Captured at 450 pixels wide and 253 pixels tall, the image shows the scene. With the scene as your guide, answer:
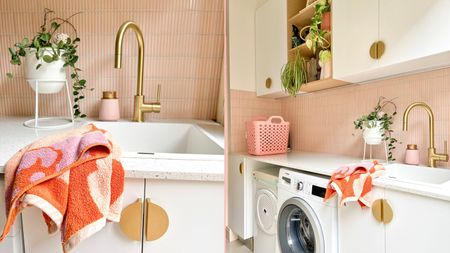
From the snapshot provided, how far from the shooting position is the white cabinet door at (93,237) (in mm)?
488

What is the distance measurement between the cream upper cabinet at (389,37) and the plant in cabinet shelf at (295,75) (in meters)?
0.21

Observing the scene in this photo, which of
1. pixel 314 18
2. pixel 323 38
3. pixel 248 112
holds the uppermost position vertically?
pixel 314 18

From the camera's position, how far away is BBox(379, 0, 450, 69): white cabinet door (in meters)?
0.80

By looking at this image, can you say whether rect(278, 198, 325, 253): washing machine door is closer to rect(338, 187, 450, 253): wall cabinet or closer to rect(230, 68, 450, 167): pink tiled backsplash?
rect(338, 187, 450, 253): wall cabinet

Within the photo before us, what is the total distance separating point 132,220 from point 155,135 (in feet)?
1.82

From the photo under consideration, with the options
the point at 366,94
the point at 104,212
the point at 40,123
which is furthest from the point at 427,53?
the point at 40,123

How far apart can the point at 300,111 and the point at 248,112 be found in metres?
0.41

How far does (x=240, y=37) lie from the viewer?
3.67 feet

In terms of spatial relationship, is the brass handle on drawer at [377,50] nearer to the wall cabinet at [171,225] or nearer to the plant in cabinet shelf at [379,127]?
the plant in cabinet shelf at [379,127]

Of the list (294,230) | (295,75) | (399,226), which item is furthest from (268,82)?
(399,226)

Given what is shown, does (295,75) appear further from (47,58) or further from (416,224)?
(47,58)

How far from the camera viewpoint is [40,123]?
2.84 feet

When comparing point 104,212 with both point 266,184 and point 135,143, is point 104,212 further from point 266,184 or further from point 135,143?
point 266,184

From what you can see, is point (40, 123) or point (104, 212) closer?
point (104, 212)
